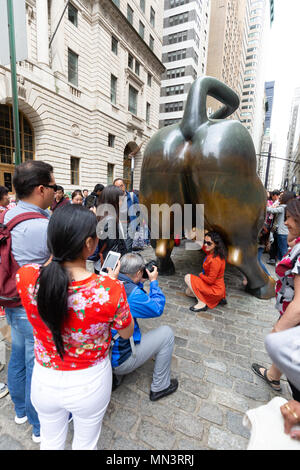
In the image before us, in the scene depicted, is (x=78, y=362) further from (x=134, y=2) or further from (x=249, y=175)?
(x=134, y=2)

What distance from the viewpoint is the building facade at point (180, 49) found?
30.4m

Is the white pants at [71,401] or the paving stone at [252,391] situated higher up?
the white pants at [71,401]

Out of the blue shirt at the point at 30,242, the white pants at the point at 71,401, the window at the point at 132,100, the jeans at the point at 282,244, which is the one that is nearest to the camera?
the white pants at the point at 71,401

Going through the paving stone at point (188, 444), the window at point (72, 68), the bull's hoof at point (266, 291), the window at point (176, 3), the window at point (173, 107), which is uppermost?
the window at point (176, 3)

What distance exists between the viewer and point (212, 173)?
2.91 metres

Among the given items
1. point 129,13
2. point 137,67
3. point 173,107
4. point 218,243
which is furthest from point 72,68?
point 173,107

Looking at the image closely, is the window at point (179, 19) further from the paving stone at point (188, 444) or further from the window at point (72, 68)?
the paving stone at point (188, 444)

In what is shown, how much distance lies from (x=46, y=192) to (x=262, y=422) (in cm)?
171

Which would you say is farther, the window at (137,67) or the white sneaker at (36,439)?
the window at (137,67)

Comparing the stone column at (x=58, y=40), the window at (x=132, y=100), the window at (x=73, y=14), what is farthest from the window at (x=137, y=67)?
the stone column at (x=58, y=40)

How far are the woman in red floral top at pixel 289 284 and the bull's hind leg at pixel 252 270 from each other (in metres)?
1.38

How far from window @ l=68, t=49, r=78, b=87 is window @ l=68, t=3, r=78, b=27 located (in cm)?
174

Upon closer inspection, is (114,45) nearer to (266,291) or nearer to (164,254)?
(164,254)

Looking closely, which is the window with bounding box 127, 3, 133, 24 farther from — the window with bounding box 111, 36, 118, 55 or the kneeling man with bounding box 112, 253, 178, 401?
the kneeling man with bounding box 112, 253, 178, 401
